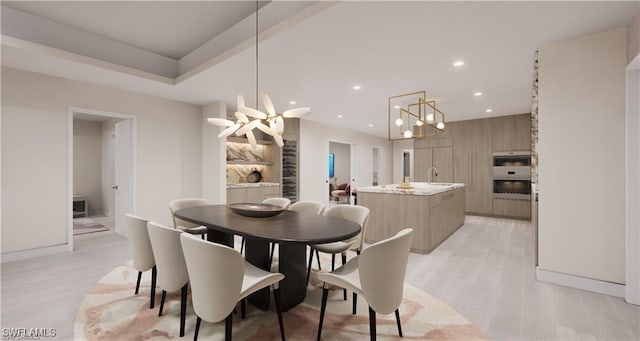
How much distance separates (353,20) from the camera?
2328 mm

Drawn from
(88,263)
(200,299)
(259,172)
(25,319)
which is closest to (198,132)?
(259,172)

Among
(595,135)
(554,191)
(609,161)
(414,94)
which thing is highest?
(414,94)

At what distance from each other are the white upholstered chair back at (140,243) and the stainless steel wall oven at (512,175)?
22.6 feet

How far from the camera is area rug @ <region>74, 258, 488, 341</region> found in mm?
1884

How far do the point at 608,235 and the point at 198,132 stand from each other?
19.2ft

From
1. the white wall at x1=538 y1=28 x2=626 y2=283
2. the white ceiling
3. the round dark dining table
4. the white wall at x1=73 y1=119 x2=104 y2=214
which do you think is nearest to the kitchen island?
the white wall at x1=538 y1=28 x2=626 y2=283

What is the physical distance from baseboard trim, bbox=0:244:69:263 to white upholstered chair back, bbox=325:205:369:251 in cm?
378

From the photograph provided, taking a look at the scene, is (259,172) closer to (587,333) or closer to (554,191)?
(554,191)

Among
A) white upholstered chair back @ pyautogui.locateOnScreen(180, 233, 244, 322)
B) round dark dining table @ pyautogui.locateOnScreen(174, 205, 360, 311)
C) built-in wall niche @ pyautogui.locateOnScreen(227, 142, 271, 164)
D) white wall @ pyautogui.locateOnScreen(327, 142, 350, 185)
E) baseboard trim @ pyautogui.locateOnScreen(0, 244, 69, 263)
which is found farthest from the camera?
white wall @ pyautogui.locateOnScreen(327, 142, 350, 185)

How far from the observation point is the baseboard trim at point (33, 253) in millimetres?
3373

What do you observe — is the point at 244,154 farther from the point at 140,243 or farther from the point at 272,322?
the point at 272,322

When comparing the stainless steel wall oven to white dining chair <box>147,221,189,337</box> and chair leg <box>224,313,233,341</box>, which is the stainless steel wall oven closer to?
chair leg <box>224,313,233,341</box>

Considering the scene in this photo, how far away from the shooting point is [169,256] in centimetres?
188

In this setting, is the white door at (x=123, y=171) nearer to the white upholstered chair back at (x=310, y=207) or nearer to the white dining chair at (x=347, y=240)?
the white upholstered chair back at (x=310, y=207)
